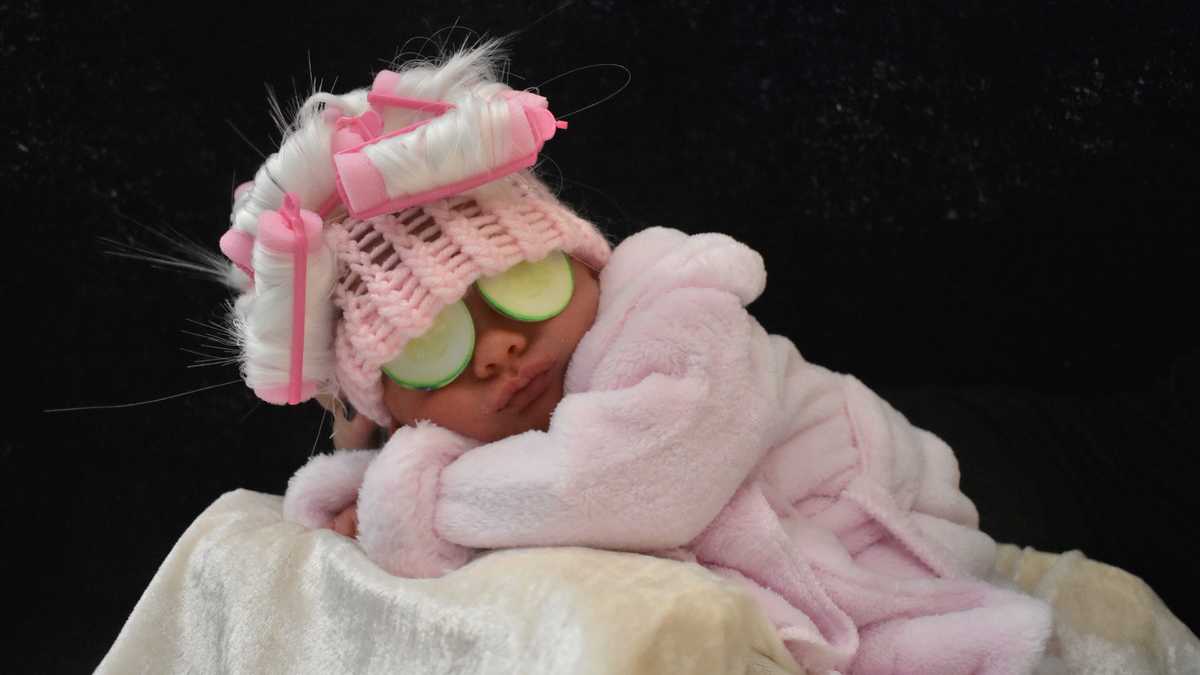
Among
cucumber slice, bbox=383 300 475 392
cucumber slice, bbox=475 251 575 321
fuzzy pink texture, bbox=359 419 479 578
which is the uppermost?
cucumber slice, bbox=475 251 575 321

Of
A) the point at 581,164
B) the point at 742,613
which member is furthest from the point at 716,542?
the point at 581,164

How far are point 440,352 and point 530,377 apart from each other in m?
0.08

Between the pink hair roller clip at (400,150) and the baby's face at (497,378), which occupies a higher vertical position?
the pink hair roller clip at (400,150)

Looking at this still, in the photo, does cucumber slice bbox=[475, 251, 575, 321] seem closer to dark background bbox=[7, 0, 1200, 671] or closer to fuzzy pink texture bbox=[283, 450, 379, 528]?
fuzzy pink texture bbox=[283, 450, 379, 528]

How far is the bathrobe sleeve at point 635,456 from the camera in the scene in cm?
87

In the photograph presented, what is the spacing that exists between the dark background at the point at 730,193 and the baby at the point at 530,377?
1.15 feet

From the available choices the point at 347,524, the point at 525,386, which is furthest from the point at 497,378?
the point at 347,524

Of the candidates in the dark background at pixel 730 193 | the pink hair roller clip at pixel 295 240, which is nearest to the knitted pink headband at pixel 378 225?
the pink hair roller clip at pixel 295 240

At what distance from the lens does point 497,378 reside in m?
0.95

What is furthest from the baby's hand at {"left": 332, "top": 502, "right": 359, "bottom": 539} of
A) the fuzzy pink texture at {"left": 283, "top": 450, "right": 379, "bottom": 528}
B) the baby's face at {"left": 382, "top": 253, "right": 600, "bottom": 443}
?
the baby's face at {"left": 382, "top": 253, "right": 600, "bottom": 443}

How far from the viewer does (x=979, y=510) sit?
1.25 m

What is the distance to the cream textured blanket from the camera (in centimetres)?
78

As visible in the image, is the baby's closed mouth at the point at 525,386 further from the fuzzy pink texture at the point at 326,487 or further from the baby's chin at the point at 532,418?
the fuzzy pink texture at the point at 326,487

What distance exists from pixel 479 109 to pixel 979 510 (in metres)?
0.73
